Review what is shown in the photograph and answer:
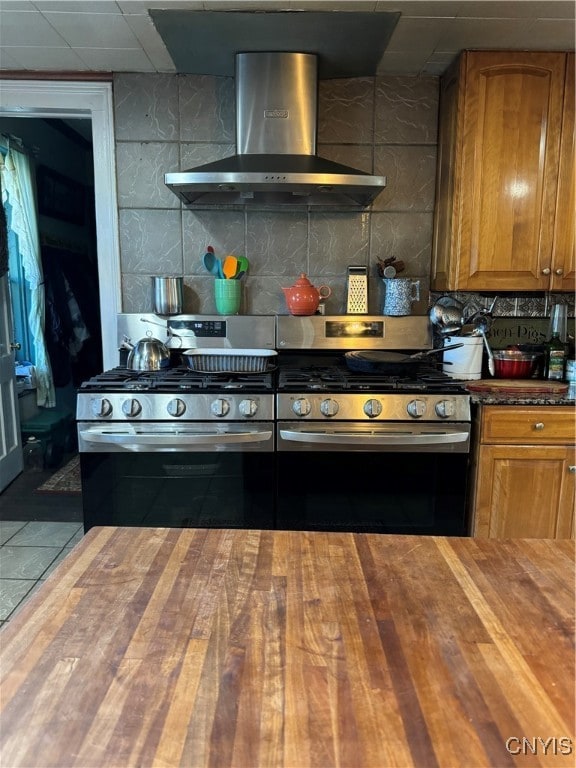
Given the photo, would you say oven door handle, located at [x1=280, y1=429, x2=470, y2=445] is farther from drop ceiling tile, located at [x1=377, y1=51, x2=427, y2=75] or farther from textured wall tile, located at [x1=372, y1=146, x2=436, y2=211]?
drop ceiling tile, located at [x1=377, y1=51, x2=427, y2=75]

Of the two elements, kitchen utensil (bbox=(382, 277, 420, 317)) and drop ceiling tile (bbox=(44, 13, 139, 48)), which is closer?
drop ceiling tile (bbox=(44, 13, 139, 48))

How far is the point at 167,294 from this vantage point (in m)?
2.57

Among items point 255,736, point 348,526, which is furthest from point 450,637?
point 348,526

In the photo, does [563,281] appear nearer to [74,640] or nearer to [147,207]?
[147,207]

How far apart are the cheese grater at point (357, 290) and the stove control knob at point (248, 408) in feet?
2.82

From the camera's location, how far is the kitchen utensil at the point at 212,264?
2600 millimetres

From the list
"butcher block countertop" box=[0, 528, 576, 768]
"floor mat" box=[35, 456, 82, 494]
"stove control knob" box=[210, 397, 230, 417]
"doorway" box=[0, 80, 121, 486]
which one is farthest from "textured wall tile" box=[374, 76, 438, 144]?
"floor mat" box=[35, 456, 82, 494]

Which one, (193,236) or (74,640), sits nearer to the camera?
(74,640)

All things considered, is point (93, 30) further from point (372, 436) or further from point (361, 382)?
point (372, 436)

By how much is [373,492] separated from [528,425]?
2.13 feet

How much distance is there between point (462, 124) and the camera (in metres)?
2.26

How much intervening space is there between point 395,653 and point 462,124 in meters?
2.22

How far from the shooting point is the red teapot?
2.52 m

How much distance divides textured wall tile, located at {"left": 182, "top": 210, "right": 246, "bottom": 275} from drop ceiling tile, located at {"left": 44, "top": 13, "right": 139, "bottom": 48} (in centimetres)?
74
